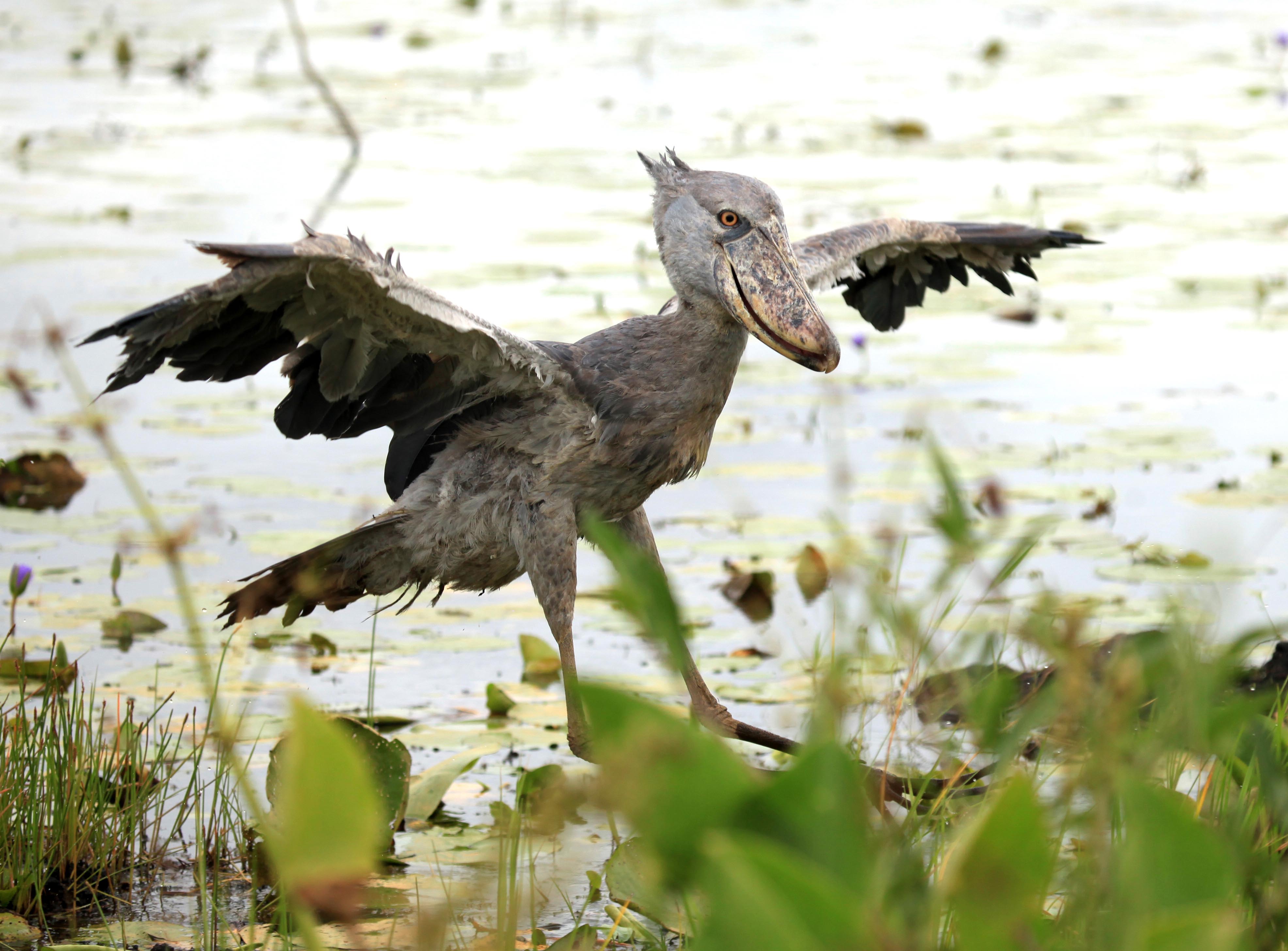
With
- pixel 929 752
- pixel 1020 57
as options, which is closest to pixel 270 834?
pixel 929 752

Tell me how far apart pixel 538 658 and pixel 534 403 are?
1006mm

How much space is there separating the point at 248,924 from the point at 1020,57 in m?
12.4

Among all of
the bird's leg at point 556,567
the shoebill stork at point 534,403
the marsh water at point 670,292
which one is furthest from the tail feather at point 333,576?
the bird's leg at point 556,567

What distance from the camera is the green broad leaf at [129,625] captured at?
4582 millimetres

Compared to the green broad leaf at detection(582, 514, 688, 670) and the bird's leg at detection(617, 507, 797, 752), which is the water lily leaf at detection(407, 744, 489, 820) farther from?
the green broad leaf at detection(582, 514, 688, 670)

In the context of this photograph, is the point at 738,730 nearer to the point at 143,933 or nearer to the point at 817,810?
the point at 143,933

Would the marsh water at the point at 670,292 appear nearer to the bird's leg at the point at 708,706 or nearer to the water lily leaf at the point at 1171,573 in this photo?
the water lily leaf at the point at 1171,573

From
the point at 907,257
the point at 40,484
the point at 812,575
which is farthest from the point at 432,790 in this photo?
the point at 40,484

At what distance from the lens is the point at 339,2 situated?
17141 mm

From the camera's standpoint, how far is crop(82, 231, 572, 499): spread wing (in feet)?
9.89

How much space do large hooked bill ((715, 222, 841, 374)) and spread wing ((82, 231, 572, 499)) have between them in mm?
429

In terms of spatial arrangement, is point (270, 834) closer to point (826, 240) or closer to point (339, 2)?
point (826, 240)

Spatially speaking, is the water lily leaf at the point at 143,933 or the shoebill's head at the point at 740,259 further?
the shoebill's head at the point at 740,259

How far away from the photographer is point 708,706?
3.91 metres
